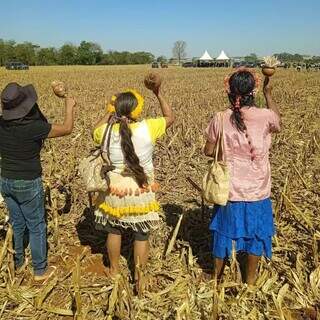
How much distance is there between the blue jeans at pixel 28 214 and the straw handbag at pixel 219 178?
149 cm

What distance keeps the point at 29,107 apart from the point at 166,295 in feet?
6.25

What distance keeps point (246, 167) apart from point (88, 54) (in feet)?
284

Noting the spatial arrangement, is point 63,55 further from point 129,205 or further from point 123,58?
point 129,205

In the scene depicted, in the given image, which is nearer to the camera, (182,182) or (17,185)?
(17,185)

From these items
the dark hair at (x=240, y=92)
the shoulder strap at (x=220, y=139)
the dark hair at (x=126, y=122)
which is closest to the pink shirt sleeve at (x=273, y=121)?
the dark hair at (x=240, y=92)

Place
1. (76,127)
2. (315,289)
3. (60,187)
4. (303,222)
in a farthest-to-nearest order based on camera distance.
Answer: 1. (76,127)
2. (60,187)
3. (303,222)
4. (315,289)

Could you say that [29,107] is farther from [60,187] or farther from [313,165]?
[313,165]

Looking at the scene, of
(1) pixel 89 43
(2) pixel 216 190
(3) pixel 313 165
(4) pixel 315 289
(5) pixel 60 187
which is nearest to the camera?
(2) pixel 216 190

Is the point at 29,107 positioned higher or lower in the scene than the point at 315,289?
higher

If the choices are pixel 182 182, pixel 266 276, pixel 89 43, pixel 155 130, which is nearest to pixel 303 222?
pixel 266 276

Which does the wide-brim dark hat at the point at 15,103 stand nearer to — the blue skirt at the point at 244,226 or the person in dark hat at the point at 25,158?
the person in dark hat at the point at 25,158

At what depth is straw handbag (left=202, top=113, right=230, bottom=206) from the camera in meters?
3.54

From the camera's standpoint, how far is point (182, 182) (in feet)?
22.2

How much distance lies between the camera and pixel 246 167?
359 centimetres
